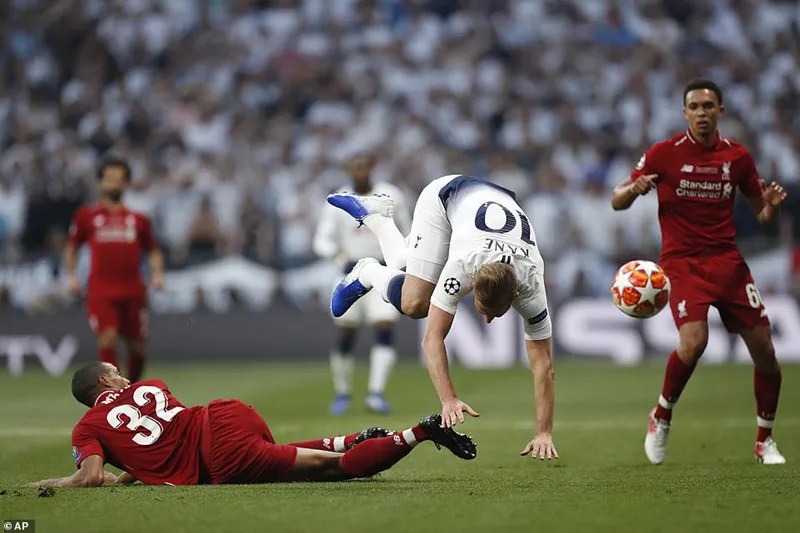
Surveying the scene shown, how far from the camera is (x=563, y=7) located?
2319 centimetres

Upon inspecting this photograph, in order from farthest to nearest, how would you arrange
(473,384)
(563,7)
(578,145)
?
1. (563,7)
2. (578,145)
3. (473,384)

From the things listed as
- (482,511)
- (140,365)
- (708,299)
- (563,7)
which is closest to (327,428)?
(140,365)

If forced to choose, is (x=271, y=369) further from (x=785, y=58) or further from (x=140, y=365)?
(x=785, y=58)

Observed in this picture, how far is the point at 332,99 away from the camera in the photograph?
2250 centimetres

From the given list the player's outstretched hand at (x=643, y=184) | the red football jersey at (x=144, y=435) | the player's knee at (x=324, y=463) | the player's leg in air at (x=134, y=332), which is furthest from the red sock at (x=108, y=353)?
the player's outstretched hand at (x=643, y=184)

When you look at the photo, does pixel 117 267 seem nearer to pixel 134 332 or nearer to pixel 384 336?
pixel 134 332

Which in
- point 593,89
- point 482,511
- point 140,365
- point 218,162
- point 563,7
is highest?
point 563,7

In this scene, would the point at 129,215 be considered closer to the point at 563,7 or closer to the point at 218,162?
the point at 218,162

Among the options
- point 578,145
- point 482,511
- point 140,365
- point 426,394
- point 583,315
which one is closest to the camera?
point 482,511

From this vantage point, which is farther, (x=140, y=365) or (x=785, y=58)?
(x=785, y=58)

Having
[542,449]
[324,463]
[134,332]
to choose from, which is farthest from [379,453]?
[134,332]

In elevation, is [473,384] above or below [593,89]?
below

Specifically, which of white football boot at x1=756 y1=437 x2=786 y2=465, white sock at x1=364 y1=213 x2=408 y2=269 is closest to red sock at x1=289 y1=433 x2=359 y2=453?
white sock at x1=364 y1=213 x2=408 y2=269

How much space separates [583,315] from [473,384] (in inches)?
131
